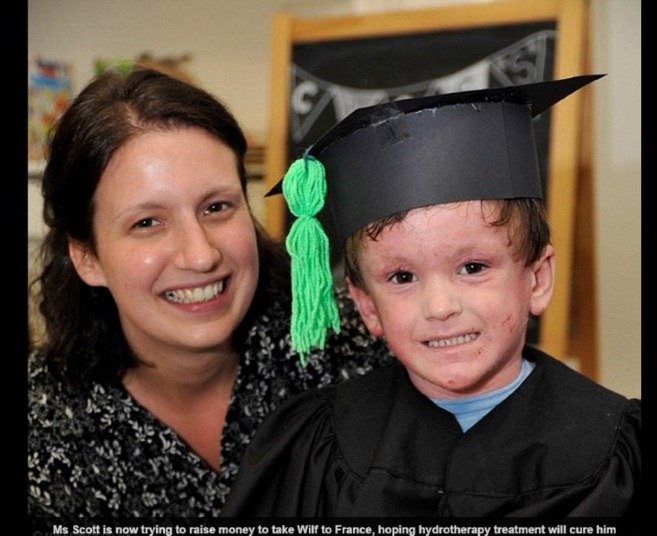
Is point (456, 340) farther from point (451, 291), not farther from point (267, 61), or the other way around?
point (267, 61)

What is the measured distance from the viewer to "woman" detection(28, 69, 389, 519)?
137 centimetres

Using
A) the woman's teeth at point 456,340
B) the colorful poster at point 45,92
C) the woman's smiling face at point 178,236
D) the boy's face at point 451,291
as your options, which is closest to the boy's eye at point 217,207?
the woman's smiling face at point 178,236

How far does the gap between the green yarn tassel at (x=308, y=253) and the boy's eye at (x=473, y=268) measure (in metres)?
0.22

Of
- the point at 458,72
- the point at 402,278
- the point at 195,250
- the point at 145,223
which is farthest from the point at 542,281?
the point at 458,72

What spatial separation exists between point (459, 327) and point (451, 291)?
0.05 m

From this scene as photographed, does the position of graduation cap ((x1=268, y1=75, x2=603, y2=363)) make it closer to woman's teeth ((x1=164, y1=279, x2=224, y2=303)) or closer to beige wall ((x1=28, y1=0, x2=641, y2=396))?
woman's teeth ((x1=164, y1=279, x2=224, y2=303))

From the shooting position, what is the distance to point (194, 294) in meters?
1.40

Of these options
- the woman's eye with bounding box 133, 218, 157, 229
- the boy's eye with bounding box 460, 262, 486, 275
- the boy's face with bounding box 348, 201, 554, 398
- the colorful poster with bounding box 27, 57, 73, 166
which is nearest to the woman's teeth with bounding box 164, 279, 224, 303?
the woman's eye with bounding box 133, 218, 157, 229

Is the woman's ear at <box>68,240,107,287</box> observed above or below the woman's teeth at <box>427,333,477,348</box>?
above

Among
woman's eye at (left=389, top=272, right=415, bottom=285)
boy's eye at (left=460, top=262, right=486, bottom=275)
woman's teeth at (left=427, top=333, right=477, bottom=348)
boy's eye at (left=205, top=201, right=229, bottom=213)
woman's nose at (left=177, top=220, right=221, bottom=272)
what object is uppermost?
boy's eye at (left=205, top=201, right=229, bottom=213)

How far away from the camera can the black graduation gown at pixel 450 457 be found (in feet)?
3.54

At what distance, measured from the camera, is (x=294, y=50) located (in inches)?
100

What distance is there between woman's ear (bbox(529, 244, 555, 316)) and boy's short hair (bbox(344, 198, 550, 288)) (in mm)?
14
